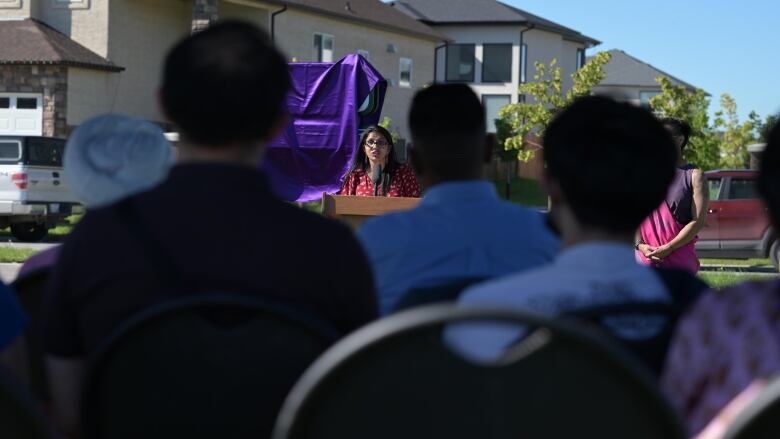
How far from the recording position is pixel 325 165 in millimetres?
12836

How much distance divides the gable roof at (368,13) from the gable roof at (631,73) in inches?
1708

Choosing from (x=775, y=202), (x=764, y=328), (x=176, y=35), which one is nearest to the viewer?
(x=764, y=328)

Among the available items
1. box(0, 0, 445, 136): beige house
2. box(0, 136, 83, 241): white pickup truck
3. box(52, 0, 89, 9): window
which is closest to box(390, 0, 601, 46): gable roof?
box(0, 0, 445, 136): beige house

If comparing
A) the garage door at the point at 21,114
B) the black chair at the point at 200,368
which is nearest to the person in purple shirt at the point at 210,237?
the black chair at the point at 200,368

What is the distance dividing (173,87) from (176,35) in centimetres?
4123

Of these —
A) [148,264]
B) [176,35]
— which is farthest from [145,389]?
[176,35]

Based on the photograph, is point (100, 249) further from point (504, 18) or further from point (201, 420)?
point (504, 18)

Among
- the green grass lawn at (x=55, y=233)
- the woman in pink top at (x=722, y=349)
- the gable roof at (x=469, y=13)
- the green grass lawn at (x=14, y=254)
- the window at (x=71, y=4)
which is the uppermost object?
the gable roof at (x=469, y=13)

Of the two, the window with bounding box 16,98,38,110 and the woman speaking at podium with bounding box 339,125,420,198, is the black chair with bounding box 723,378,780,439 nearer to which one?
the woman speaking at podium with bounding box 339,125,420,198

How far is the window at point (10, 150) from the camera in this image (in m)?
24.8

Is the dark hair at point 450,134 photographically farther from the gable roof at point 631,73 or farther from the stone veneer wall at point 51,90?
the gable roof at point 631,73

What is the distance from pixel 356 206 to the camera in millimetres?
7730

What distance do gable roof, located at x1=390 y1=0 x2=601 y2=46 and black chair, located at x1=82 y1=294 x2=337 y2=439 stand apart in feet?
215

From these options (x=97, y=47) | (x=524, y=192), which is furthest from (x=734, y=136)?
(x=97, y=47)
